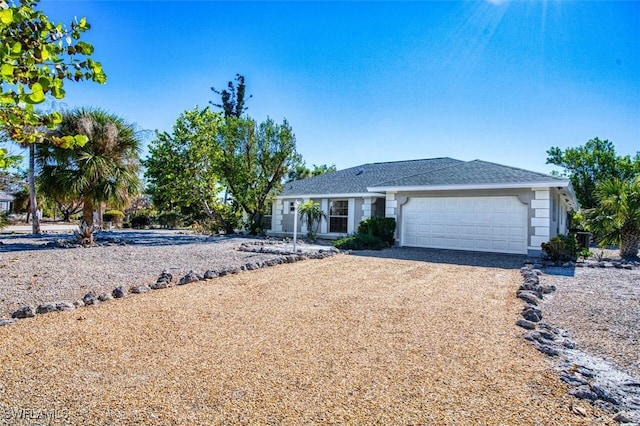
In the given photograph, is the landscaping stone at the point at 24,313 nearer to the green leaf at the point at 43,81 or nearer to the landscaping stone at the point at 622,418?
the green leaf at the point at 43,81

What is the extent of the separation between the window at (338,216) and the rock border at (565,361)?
12.4 meters

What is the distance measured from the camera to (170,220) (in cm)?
2738

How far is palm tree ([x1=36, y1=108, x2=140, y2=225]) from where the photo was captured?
11125mm

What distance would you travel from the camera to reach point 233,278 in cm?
718

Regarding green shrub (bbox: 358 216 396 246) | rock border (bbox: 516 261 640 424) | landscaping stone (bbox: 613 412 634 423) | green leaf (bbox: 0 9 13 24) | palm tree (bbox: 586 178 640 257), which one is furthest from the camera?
green shrub (bbox: 358 216 396 246)

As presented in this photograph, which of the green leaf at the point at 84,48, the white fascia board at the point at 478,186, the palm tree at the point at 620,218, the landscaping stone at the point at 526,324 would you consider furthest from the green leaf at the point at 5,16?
the palm tree at the point at 620,218

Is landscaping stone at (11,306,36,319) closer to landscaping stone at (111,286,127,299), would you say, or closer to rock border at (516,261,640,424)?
landscaping stone at (111,286,127,299)

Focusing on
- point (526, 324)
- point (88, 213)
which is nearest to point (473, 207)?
point (526, 324)

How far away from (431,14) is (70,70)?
31.1 feet

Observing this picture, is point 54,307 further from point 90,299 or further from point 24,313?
point 90,299

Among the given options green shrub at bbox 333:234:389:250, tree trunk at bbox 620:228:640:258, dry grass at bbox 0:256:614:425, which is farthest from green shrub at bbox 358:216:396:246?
dry grass at bbox 0:256:614:425

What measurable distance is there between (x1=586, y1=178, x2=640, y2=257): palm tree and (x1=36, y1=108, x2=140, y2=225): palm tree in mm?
16261

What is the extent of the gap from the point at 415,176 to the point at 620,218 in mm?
7156

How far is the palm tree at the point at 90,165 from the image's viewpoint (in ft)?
36.5
